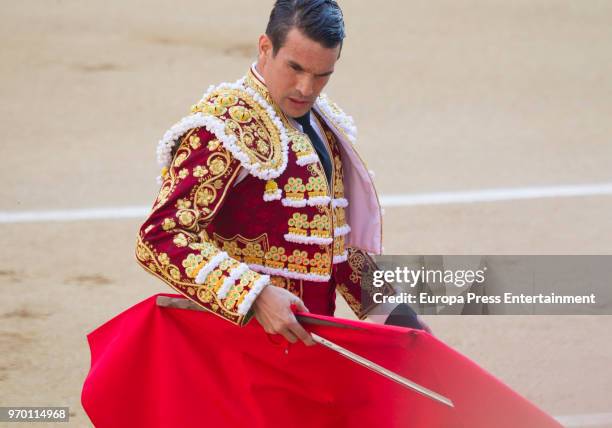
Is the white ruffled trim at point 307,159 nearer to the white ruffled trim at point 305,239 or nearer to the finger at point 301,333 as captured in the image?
the white ruffled trim at point 305,239

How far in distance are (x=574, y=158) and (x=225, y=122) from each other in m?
4.95

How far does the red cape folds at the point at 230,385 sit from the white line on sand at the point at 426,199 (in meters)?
3.58

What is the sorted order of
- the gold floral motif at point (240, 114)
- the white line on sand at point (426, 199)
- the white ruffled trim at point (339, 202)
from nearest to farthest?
1. the gold floral motif at point (240, 114)
2. the white ruffled trim at point (339, 202)
3. the white line on sand at point (426, 199)

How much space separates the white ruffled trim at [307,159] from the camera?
295 centimetres

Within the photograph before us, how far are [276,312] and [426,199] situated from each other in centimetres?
415

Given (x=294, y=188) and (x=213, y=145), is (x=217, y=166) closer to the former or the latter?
(x=213, y=145)

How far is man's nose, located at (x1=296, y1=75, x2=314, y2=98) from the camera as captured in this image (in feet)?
9.39

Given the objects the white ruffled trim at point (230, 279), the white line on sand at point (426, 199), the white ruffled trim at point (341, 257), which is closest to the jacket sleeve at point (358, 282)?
the white ruffled trim at point (341, 257)

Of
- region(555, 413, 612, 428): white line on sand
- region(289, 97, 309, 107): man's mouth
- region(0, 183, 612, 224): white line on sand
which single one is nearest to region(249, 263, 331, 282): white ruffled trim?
region(289, 97, 309, 107): man's mouth

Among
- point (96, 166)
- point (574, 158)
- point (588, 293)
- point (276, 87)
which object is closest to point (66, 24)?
point (96, 166)

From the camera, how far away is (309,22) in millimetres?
2818

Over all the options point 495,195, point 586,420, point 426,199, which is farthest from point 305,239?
point 495,195

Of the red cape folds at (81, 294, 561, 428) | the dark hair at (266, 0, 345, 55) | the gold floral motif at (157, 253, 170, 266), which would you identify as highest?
the dark hair at (266, 0, 345, 55)

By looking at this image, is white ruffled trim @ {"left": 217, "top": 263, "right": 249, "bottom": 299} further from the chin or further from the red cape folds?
the chin
